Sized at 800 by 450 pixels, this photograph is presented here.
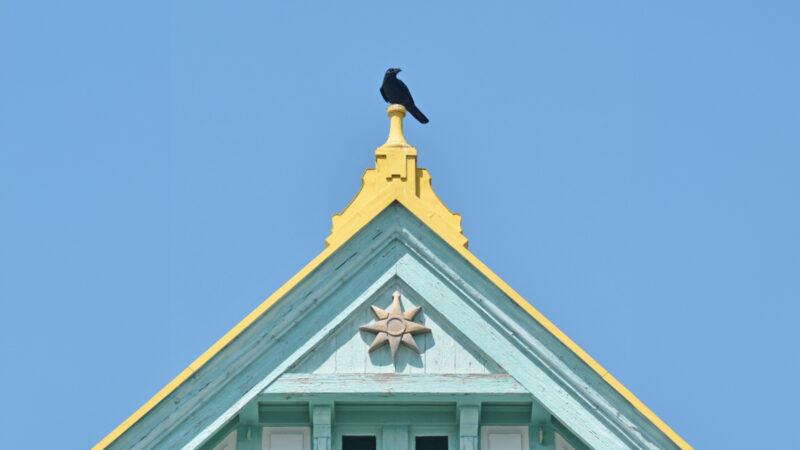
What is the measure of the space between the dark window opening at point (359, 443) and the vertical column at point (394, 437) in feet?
0.44

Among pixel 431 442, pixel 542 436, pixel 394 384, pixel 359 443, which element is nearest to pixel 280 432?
pixel 359 443

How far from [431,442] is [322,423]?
110cm

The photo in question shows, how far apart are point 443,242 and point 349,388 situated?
1.81m

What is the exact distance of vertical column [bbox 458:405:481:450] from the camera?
1934 cm

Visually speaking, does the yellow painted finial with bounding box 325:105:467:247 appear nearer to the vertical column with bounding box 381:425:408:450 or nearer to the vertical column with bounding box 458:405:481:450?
the vertical column with bounding box 458:405:481:450

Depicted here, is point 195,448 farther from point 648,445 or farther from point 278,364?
point 648,445

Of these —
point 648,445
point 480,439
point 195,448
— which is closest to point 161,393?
point 195,448

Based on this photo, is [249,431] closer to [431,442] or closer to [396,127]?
[431,442]

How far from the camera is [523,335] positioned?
64.2ft

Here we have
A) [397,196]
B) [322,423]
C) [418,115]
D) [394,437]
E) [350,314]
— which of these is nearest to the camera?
[322,423]

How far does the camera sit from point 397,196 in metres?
20.2

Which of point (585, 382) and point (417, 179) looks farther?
point (417, 179)

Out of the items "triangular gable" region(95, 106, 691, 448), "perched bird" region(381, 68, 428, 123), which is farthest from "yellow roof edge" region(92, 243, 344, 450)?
"perched bird" region(381, 68, 428, 123)

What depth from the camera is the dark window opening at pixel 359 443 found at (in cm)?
1955
